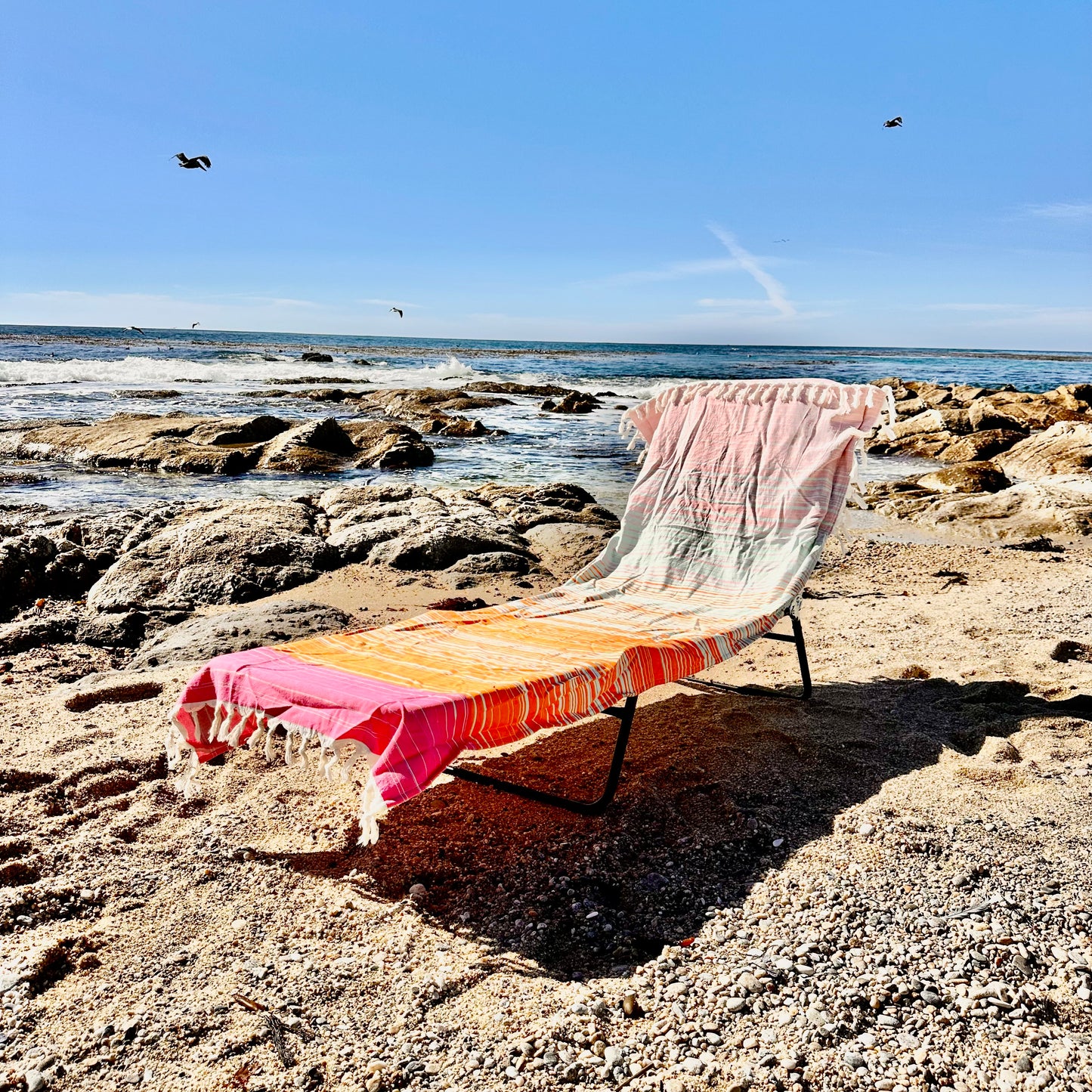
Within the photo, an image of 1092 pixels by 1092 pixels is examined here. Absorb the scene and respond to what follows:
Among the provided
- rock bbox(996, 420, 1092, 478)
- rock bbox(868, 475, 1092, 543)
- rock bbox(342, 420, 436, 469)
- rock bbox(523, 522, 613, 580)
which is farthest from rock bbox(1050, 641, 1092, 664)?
rock bbox(342, 420, 436, 469)

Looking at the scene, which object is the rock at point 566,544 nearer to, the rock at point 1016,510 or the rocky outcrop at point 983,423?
the rock at point 1016,510

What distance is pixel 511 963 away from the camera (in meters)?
2.45

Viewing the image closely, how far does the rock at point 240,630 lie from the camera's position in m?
5.02

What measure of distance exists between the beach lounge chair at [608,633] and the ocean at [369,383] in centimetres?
88

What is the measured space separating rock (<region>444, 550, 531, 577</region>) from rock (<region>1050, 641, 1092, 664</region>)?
3658mm

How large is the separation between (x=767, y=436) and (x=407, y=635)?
8.41 ft

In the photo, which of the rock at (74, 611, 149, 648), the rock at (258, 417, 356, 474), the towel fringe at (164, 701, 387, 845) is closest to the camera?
the towel fringe at (164, 701, 387, 845)

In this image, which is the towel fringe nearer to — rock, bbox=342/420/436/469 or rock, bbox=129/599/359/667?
rock, bbox=129/599/359/667

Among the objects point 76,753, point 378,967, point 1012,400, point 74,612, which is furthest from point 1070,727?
point 1012,400

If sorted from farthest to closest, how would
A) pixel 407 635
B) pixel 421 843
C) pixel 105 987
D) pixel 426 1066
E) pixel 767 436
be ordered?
pixel 767 436 → pixel 407 635 → pixel 421 843 → pixel 105 987 → pixel 426 1066

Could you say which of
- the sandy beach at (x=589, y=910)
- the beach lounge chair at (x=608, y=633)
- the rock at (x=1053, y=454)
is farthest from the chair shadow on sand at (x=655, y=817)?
the rock at (x=1053, y=454)

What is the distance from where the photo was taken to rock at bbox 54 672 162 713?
4262 millimetres

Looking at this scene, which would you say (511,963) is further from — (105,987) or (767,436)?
(767,436)

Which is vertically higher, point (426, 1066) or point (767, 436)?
point (767, 436)
